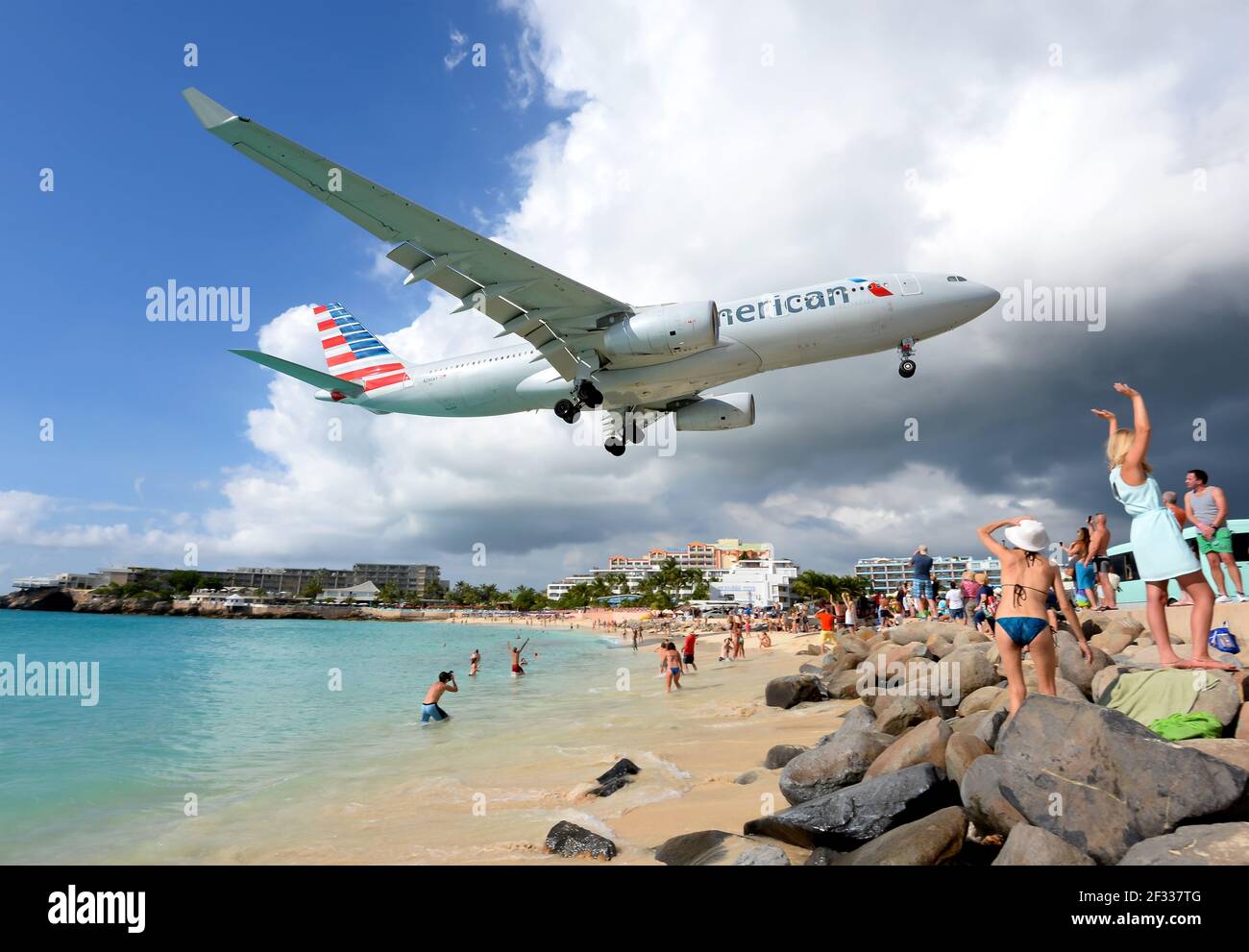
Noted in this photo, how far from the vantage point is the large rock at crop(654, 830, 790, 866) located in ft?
17.0

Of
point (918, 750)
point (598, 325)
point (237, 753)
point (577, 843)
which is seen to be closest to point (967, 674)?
point (918, 750)

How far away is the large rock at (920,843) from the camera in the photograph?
474 cm

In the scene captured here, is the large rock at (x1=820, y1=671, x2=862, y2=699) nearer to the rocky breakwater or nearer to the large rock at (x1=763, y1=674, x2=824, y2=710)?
the large rock at (x1=763, y1=674, x2=824, y2=710)

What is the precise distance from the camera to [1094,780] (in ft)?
15.3

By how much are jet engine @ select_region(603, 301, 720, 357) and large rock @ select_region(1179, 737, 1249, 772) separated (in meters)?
14.7

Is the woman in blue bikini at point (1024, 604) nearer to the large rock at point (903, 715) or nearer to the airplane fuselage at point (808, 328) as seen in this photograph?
the large rock at point (903, 715)

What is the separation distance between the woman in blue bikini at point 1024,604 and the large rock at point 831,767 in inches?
69.0

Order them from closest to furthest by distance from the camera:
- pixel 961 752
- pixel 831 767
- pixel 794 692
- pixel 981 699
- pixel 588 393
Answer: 1. pixel 961 752
2. pixel 831 767
3. pixel 981 699
4. pixel 794 692
5. pixel 588 393

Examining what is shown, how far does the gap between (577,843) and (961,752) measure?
394cm

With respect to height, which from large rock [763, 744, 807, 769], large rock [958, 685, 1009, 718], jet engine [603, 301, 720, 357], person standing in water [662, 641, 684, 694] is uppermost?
jet engine [603, 301, 720, 357]

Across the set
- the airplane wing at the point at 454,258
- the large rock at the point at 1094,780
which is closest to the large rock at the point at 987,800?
the large rock at the point at 1094,780

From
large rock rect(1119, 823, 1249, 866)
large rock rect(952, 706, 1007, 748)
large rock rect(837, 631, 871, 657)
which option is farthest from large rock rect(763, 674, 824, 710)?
large rock rect(1119, 823, 1249, 866)

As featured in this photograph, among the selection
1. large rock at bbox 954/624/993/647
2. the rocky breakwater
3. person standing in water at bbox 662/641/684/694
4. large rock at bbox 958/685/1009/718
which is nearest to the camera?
the rocky breakwater

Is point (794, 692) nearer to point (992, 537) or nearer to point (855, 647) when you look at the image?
point (855, 647)
